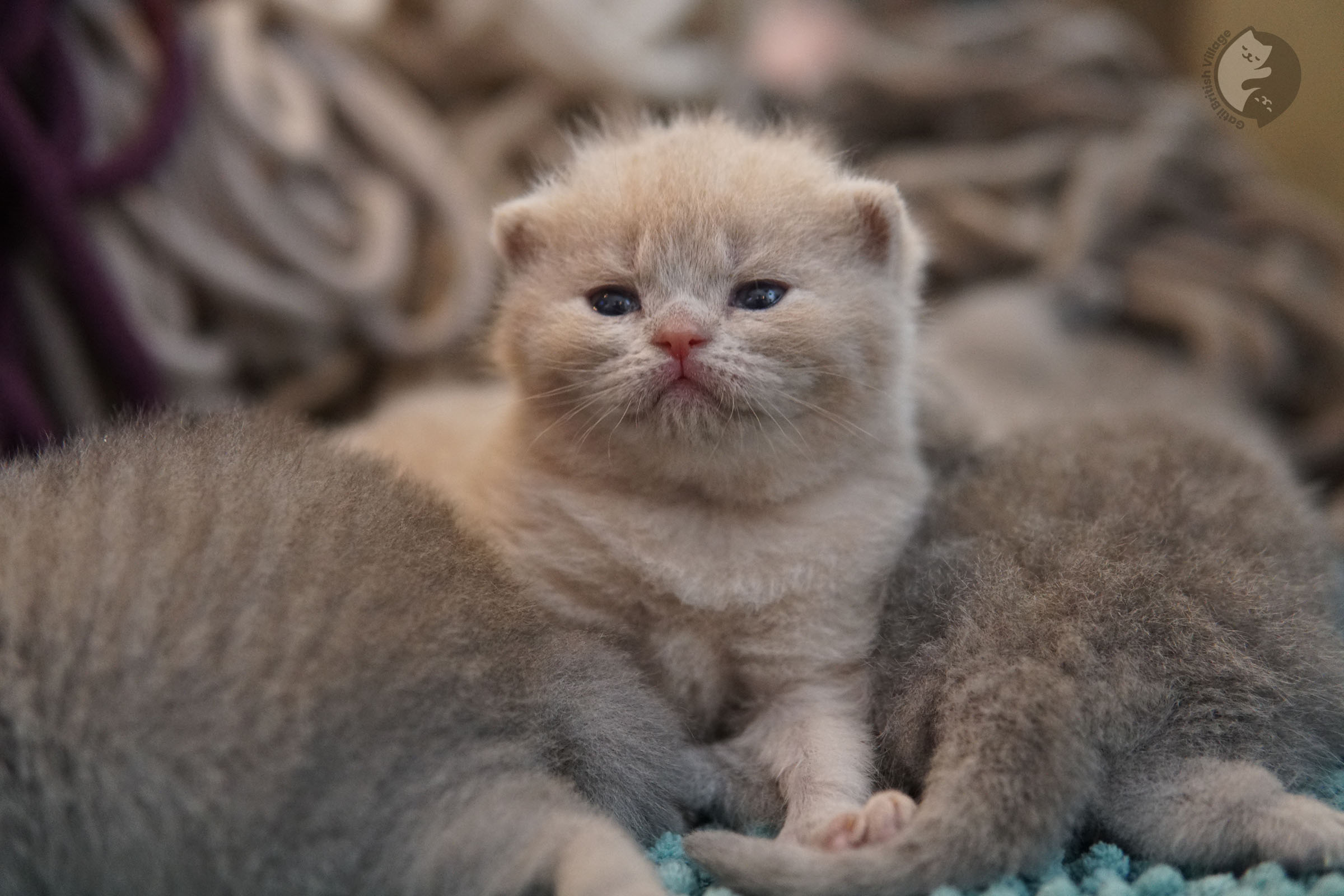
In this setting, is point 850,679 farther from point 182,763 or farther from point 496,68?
point 496,68

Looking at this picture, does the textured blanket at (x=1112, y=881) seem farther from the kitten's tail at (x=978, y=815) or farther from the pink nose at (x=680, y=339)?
the pink nose at (x=680, y=339)

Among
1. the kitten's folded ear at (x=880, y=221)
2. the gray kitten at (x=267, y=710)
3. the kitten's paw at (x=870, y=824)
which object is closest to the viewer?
the gray kitten at (x=267, y=710)

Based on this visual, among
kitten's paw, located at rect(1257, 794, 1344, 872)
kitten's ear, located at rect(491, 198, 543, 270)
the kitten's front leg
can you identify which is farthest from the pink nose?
kitten's paw, located at rect(1257, 794, 1344, 872)

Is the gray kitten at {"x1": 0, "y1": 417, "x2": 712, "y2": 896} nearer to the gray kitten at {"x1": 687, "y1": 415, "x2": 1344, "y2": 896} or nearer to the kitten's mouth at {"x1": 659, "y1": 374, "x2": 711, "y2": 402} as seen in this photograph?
the gray kitten at {"x1": 687, "y1": 415, "x2": 1344, "y2": 896}

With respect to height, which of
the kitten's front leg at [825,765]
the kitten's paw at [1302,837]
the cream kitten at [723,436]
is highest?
the cream kitten at [723,436]

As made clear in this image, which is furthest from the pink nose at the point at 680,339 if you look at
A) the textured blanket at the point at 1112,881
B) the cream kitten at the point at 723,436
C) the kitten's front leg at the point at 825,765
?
the textured blanket at the point at 1112,881

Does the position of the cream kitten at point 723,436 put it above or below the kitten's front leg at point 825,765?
above
